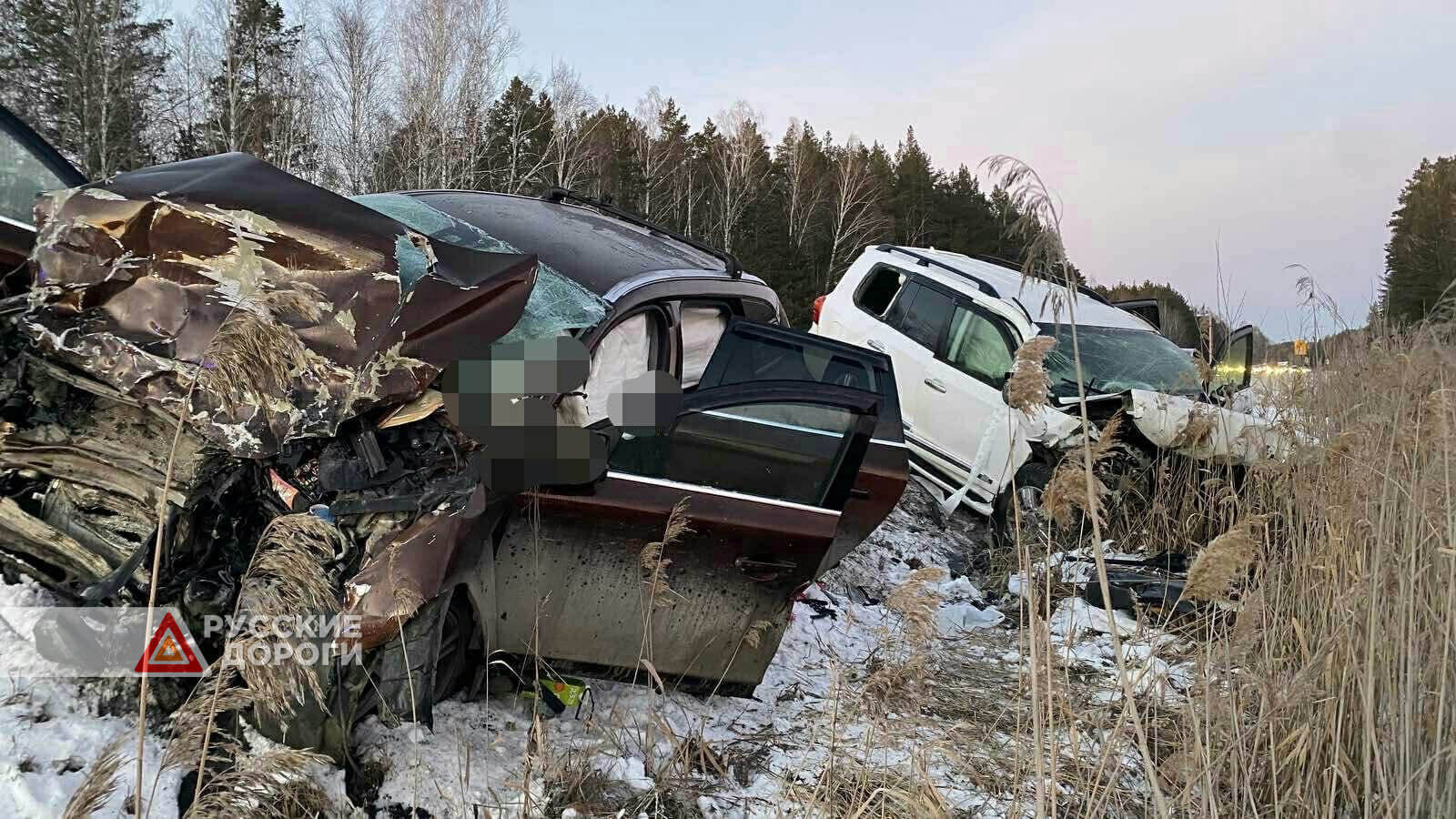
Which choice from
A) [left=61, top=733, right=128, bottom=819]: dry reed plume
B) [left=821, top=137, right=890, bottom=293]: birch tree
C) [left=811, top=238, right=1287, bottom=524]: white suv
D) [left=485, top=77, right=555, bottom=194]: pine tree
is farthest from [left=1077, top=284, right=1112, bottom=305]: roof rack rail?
[left=821, top=137, right=890, bottom=293]: birch tree

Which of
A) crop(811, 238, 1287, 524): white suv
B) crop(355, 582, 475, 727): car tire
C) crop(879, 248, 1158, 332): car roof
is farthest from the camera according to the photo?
crop(879, 248, 1158, 332): car roof

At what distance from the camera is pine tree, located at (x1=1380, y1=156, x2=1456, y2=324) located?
425cm

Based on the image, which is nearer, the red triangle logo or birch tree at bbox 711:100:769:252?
the red triangle logo

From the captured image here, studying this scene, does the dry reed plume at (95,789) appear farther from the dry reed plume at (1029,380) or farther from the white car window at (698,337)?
the white car window at (698,337)

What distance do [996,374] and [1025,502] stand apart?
96cm

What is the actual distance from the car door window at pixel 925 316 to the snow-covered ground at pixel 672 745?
3082mm

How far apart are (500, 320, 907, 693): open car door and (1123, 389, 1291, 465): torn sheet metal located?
3.56m

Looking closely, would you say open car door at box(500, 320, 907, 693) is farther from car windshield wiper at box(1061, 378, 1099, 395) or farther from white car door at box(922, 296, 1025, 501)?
car windshield wiper at box(1061, 378, 1099, 395)

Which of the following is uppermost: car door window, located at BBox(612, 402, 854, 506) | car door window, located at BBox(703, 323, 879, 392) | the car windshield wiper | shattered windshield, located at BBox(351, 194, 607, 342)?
shattered windshield, located at BBox(351, 194, 607, 342)

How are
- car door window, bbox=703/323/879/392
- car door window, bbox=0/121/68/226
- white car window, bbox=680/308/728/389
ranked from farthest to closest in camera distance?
1. white car window, bbox=680/308/728/389
2. car door window, bbox=703/323/879/392
3. car door window, bbox=0/121/68/226

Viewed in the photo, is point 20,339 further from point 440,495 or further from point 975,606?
point 975,606

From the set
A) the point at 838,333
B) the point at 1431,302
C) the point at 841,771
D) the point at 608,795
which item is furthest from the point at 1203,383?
the point at 608,795

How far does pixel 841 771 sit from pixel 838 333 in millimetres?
5435

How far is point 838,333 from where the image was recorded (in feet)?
25.6
